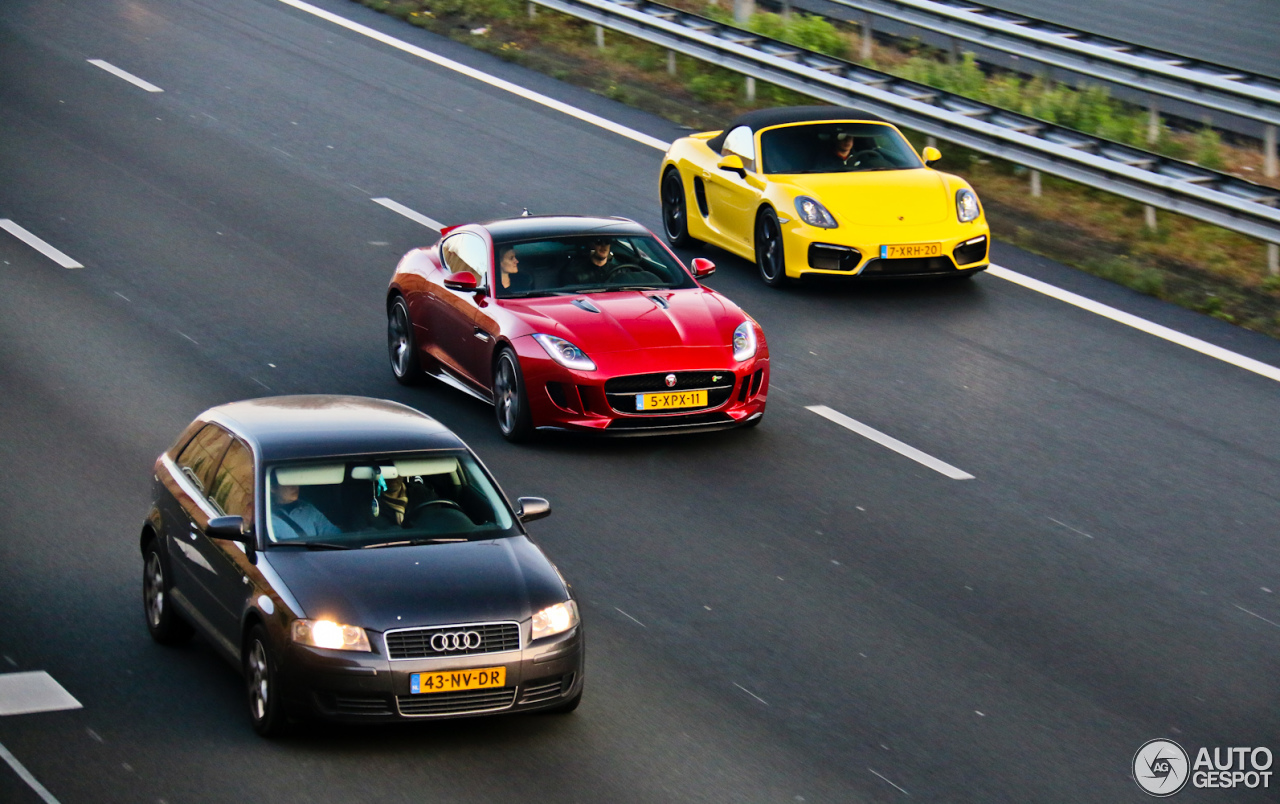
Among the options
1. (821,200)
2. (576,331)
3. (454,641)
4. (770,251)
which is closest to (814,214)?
(821,200)

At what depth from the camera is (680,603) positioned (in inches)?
424

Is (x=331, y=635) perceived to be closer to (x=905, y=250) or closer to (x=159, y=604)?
(x=159, y=604)

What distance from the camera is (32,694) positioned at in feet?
30.4

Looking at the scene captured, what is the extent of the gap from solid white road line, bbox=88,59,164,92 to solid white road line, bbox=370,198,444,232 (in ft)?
18.1

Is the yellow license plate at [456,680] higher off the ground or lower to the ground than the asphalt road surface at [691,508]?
higher

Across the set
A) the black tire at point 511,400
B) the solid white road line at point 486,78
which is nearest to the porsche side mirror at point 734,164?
the solid white road line at point 486,78

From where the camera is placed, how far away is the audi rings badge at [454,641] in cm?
845

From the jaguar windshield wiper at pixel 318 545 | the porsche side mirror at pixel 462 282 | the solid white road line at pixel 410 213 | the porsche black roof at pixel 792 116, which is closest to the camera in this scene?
the jaguar windshield wiper at pixel 318 545

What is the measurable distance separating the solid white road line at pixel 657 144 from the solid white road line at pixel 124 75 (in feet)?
11.9

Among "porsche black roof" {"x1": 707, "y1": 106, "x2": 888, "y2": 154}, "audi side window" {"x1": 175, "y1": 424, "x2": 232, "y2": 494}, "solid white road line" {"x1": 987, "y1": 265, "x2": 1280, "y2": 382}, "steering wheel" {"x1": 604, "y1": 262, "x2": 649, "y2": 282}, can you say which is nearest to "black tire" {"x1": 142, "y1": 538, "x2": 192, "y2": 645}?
"audi side window" {"x1": 175, "y1": 424, "x2": 232, "y2": 494}

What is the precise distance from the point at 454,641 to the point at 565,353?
5.49m

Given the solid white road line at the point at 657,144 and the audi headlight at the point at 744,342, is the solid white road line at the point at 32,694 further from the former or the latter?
the solid white road line at the point at 657,144

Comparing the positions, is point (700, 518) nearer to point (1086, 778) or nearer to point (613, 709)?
point (613, 709)

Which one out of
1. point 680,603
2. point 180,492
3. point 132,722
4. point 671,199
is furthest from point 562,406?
point 671,199
